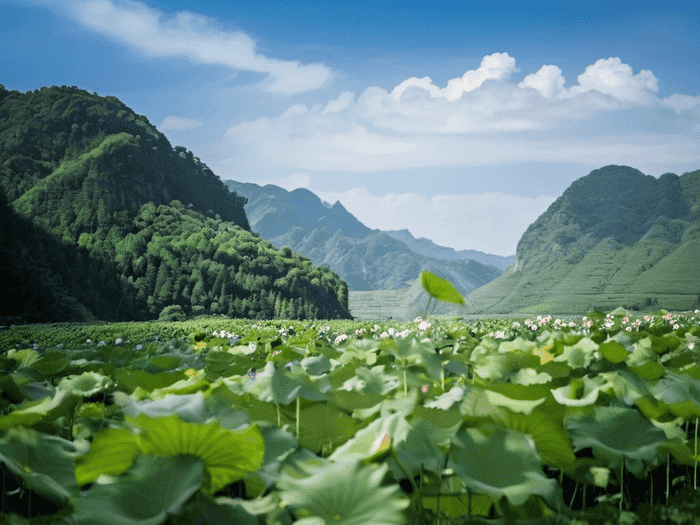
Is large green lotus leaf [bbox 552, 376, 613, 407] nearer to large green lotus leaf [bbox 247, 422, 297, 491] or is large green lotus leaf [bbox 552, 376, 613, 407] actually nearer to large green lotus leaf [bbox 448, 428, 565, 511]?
large green lotus leaf [bbox 448, 428, 565, 511]

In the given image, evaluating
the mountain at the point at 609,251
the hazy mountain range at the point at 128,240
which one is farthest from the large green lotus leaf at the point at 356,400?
the mountain at the point at 609,251

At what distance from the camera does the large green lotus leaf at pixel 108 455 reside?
870mm

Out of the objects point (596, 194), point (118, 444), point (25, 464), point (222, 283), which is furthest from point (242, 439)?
point (596, 194)

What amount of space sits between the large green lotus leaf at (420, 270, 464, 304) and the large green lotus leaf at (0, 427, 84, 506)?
109cm

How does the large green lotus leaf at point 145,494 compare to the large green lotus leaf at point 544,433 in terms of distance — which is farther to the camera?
the large green lotus leaf at point 544,433

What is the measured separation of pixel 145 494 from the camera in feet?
2.75

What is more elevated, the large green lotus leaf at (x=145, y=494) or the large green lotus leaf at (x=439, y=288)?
the large green lotus leaf at (x=439, y=288)

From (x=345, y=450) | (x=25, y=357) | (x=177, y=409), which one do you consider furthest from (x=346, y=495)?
(x=25, y=357)

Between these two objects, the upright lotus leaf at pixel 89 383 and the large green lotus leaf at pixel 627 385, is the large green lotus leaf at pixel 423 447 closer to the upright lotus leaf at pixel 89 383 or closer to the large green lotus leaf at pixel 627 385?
the large green lotus leaf at pixel 627 385

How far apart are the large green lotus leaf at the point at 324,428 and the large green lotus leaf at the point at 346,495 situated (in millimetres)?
389

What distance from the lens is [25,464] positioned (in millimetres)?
938

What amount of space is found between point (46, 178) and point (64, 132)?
12.0m

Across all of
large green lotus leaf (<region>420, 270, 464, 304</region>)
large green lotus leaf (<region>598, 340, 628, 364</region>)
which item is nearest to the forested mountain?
large green lotus leaf (<region>420, 270, 464, 304</region>)

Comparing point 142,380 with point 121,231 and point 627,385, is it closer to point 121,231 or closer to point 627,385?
point 627,385
